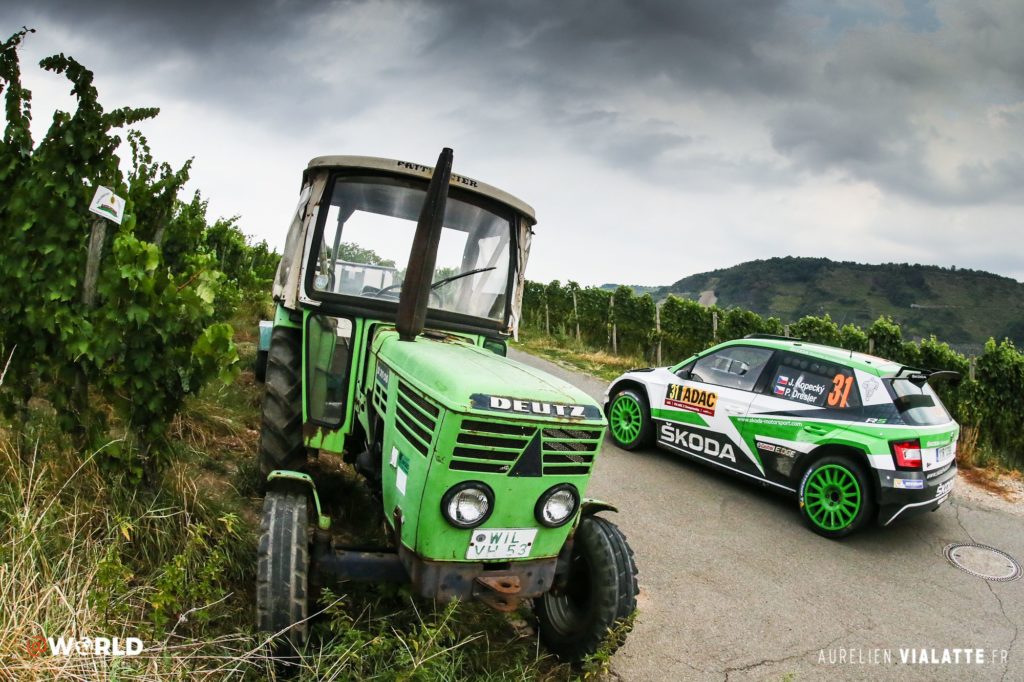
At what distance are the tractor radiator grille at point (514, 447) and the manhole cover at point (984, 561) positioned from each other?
14.6ft

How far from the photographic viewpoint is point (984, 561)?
5730 millimetres

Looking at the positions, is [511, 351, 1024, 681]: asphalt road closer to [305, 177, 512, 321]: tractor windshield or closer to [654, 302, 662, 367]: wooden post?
[305, 177, 512, 321]: tractor windshield

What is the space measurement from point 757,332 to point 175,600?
42.9ft

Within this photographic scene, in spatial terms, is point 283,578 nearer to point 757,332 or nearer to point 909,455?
point 909,455

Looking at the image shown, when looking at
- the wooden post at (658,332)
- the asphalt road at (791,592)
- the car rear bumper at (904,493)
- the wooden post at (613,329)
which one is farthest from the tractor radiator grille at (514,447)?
the wooden post at (613,329)

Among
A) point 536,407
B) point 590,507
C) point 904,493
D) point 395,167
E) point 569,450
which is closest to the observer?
point 536,407

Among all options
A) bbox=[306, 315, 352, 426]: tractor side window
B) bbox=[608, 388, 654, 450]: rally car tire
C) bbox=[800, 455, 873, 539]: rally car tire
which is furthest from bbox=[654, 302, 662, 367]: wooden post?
bbox=[306, 315, 352, 426]: tractor side window

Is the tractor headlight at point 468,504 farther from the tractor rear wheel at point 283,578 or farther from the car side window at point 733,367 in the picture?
the car side window at point 733,367

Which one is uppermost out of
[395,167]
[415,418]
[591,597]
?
[395,167]

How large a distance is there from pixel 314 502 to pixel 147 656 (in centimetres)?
97

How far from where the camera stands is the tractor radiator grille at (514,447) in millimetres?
2756

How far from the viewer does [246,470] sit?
4906 mm

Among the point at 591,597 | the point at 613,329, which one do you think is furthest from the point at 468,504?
the point at 613,329

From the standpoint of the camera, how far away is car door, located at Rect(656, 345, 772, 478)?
6793 mm
